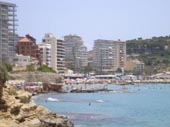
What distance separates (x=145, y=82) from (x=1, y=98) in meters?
170

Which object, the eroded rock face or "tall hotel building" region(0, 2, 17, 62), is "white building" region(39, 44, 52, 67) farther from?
the eroded rock face

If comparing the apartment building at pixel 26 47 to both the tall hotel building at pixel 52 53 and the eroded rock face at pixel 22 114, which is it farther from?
the eroded rock face at pixel 22 114

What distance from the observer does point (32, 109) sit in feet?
103

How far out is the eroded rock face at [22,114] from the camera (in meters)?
28.3

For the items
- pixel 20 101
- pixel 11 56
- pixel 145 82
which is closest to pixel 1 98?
pixel 20 101

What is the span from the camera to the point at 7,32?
486 feet

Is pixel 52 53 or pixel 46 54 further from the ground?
pixel 52 53

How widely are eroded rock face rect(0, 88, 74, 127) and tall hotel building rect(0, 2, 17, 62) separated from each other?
359ft

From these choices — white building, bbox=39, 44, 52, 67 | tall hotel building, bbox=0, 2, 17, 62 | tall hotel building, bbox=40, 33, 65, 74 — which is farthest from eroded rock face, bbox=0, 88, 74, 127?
white building, bbox=39, 44, 52, 67

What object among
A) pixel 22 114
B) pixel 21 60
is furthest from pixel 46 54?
pixel 22 114

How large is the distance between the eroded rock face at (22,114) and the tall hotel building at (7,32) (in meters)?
110

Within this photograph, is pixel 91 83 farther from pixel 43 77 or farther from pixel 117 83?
pixel 43 77

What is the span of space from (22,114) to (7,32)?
12077cm

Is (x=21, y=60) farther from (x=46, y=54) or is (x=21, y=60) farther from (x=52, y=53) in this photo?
(x=52, y=53)
